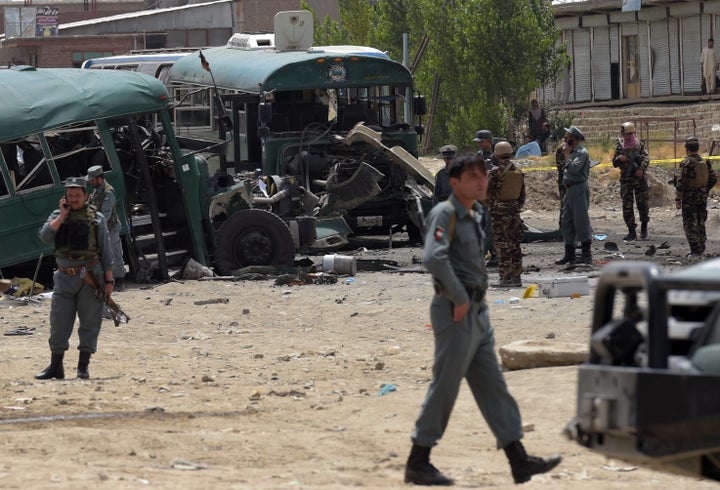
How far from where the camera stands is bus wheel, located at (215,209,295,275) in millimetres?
18312

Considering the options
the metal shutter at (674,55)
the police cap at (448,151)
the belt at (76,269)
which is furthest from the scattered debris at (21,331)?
the metal shutter at (674,55)

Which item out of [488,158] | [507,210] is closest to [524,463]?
[507,210]

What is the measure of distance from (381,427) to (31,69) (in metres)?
10.3

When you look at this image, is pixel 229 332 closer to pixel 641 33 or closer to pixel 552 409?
pixel 552 409

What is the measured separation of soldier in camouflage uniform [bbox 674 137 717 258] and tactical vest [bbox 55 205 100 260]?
29.6 feet

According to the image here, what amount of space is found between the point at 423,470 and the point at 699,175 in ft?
36.9

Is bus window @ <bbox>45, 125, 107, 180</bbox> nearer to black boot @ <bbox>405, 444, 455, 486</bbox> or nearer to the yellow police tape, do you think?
black boot @ <bbox>405, 444, 455, 486</bbox>

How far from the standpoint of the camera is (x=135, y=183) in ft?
59.8

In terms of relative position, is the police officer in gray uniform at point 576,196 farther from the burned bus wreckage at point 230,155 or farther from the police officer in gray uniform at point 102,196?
the police officer in gray uniform at point 102,196

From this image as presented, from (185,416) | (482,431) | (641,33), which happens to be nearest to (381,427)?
(482,431)

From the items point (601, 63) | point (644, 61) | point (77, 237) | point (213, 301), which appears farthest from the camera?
Answer: point (601, 63)

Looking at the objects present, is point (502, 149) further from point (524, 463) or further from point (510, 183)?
point (524, 463)

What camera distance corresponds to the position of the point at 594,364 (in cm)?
564

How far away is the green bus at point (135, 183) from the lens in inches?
665
